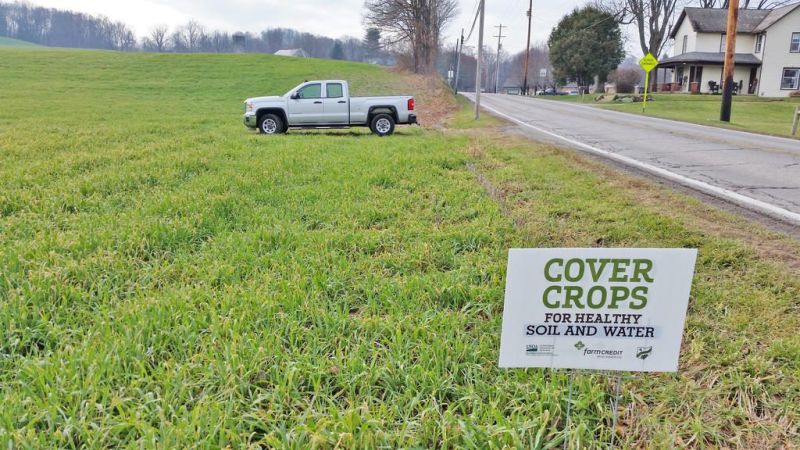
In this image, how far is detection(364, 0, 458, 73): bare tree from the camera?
4222 centimetres

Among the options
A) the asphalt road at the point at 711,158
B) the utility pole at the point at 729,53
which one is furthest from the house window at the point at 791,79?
the asphalt road at the point at 711,158

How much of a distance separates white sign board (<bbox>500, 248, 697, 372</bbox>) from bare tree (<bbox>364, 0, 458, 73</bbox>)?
4386 centimetres

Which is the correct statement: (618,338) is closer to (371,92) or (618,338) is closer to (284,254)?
(284,254)

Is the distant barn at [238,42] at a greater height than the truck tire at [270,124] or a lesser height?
greater

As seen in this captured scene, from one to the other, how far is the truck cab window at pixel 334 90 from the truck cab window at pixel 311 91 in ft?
0.78

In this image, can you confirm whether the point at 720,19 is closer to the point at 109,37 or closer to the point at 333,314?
the point at 333,314

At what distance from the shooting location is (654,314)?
1798 mm

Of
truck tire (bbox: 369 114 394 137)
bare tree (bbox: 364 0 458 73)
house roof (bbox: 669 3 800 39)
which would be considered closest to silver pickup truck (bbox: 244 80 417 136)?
truck tire (bbox: 369 114 394 137)

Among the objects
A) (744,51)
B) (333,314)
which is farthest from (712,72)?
(333,314)

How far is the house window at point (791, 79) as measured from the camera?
37406mm

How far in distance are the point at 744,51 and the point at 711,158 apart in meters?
44.1

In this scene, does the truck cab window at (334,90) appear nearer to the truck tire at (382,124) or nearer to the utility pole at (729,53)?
the truck tire at (382,124)

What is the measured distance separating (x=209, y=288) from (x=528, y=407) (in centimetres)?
219

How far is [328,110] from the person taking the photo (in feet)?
45.9
